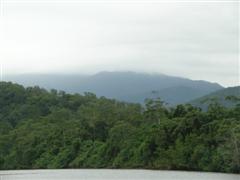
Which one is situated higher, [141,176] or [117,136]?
[117,136]

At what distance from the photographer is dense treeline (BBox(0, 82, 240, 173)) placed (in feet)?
185

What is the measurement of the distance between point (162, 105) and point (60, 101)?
A: 3394cm

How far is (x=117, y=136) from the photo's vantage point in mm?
69812

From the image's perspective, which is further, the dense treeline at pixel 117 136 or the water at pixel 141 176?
the dense treeline at pixel 117 136

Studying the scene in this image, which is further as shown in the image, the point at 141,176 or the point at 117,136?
the point at 117,136

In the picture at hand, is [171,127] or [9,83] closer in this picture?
[171,127]

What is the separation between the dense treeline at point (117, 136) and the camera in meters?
56.3

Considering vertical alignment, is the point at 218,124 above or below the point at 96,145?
above

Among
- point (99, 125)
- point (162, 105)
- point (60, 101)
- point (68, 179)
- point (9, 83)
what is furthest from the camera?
point (9, 83)

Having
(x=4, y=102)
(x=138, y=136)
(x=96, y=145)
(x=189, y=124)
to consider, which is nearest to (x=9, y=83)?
(x=4, y=102)

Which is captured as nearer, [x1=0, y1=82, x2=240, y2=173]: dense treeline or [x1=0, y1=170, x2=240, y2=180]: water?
[x1=0, y1=170, x2=240, y2=180]: water

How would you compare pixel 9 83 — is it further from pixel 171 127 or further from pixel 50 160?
pixel 171 127

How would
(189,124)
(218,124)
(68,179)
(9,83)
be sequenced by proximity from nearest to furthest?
1. (68,179)
2. (218,124)
3. (189,124)
4. (9,83)

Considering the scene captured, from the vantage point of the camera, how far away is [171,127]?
6125cm
